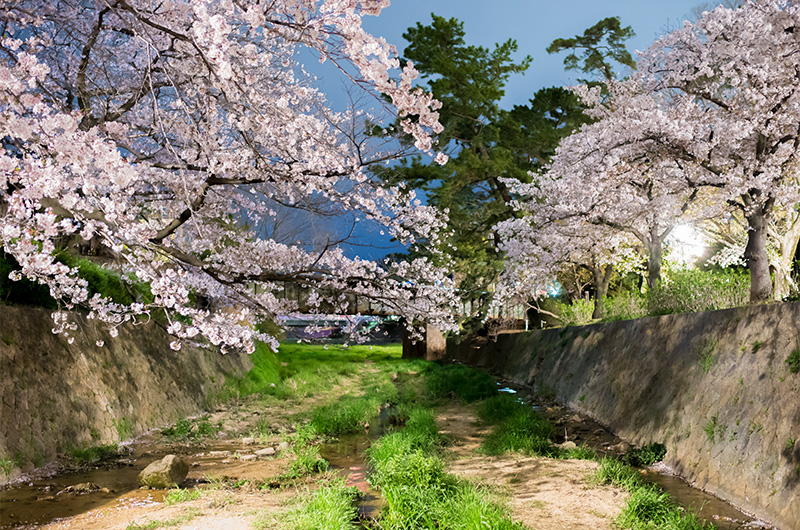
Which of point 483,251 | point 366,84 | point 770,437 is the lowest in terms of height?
point 770,437

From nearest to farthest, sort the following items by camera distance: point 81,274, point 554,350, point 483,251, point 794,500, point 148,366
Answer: point 794,500, point 81,274, point 148,366, point 554,350, point 483,251

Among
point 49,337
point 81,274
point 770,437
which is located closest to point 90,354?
point 49,337

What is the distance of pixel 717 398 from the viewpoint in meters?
8.00

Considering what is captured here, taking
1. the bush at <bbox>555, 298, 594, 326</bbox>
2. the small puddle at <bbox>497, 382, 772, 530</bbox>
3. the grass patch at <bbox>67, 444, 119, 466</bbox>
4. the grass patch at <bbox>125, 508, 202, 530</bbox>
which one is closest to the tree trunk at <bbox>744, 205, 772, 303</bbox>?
the small puddle at <bbox>497, 382, 772, 530</bbox>

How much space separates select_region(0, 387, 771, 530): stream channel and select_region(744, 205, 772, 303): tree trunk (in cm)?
394

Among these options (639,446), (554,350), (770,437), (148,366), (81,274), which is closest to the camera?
(770,437)

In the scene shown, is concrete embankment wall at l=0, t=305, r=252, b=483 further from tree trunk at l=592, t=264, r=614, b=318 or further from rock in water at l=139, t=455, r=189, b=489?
tree trunk at l=592, t=264, r=614, b=318

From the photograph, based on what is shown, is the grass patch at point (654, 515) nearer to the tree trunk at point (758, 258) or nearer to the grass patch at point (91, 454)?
the tree trunk at point (758, 258)

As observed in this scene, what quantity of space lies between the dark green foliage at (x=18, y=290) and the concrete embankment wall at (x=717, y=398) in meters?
11.1

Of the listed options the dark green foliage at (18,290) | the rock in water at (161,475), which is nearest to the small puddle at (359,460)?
the rock in water at (161,475)

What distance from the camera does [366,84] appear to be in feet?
13.8

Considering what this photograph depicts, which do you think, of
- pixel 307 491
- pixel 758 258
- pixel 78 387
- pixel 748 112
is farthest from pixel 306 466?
pixel 748 112

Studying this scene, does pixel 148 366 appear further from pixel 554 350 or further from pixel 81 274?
pixel 554 350

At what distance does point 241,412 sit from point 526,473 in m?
9.15
